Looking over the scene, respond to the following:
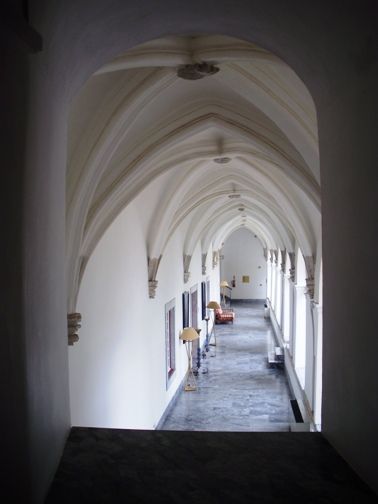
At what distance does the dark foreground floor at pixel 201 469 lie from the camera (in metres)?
1.87

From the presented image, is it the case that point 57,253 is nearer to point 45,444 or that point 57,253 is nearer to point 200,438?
point 45,444

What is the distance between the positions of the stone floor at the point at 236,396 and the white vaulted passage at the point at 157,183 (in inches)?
23.5

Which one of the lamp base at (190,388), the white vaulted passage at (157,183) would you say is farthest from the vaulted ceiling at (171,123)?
the lamp base at (190,388)

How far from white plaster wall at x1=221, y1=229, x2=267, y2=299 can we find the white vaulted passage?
64.2 ft

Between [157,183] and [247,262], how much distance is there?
23.9m

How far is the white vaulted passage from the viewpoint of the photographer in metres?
4.66

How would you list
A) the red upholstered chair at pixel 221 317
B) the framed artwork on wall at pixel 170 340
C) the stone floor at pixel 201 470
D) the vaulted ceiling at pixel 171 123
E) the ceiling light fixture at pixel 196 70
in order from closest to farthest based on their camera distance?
the stone floor at pixel 201 470 < the vaulted ceiling at pixel 171 123 < the ceiling light fixture at pixel 196 70 < the framed artwork on wall at pixel 170 340 < the red upholstered chair at pixel 221 317

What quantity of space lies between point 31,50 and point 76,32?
1.71ft

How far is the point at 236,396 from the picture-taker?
12.3m

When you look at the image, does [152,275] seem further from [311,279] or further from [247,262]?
[247,262]

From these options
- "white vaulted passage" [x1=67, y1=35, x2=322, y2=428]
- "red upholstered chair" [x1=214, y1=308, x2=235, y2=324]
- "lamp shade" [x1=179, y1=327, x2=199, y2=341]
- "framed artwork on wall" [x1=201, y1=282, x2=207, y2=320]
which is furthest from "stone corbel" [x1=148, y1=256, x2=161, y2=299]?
"red upholstered chair" [x1=214, y1=308, x2=235, y2=324]

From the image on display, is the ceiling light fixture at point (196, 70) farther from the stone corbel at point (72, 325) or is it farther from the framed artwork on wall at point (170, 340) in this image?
the framed artwork on wall at point (170, 340)

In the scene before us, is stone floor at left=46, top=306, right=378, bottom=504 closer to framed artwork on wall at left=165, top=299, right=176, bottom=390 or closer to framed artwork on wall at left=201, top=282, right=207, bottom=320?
framed artwork on wall at left=165, top=299, right=176, bottom=390

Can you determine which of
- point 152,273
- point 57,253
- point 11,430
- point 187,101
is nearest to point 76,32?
point 57,253
